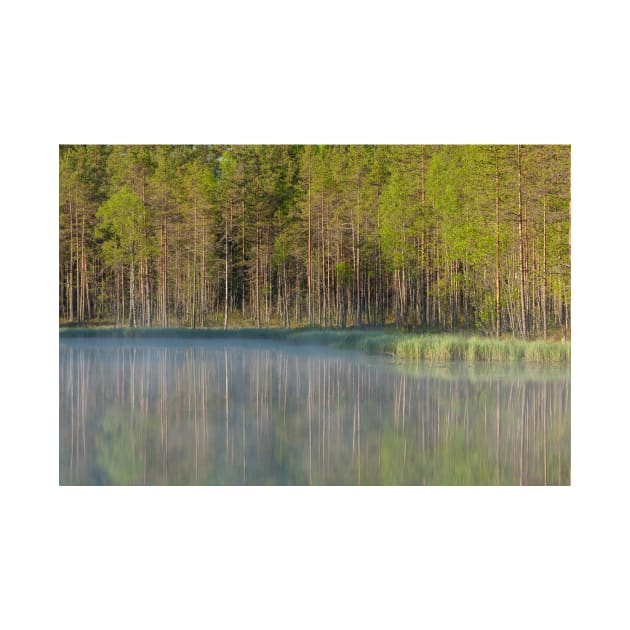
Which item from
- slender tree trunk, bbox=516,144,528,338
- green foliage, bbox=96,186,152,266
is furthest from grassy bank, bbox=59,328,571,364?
green foliage, bbox=96,186,152,266

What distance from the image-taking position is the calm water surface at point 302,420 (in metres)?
7.01

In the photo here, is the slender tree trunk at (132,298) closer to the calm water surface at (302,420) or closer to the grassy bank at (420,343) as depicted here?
the grassy bank at (420,343)

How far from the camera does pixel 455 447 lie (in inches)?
281

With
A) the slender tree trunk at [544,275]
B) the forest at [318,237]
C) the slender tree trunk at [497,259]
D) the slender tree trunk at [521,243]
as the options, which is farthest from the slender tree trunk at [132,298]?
the slender tree trunk at [544,275]

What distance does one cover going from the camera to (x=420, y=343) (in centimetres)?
785

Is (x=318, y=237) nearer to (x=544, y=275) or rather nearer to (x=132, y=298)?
(x=132, y=298)

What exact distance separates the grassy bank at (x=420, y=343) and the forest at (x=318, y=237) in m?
0.09
